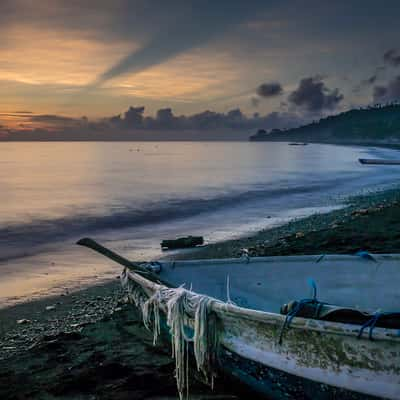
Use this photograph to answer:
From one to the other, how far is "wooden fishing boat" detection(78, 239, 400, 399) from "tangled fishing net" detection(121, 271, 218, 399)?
0.01 metres

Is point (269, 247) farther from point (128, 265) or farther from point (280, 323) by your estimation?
point (280, 323)

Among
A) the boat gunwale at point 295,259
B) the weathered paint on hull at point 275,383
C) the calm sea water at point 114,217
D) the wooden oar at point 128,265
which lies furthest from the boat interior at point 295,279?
the calm sea water at point 114,217

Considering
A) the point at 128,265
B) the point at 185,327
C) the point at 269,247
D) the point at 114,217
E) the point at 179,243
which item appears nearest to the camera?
the point at 185,327

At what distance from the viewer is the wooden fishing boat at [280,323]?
414cm

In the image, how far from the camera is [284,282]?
7.18 m

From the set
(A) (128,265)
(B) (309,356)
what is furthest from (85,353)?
(B) (309,356)

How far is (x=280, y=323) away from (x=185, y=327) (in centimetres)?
133

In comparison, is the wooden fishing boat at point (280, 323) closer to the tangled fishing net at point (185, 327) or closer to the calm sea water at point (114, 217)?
the tangled fishing net at point (185, 327)

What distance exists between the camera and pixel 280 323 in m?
4.60

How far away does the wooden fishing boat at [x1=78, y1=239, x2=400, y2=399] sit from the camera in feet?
13.6

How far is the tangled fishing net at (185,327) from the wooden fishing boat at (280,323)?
0.01 m

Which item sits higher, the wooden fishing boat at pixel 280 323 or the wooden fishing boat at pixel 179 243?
the wooden fishing boat at pixel 280 323

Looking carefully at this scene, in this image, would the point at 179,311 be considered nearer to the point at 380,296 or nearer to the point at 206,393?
the point at 206,393

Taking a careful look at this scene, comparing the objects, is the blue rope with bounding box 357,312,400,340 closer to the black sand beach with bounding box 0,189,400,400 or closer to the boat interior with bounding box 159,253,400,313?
the black sand beach with bounding box 0,189,400,400
